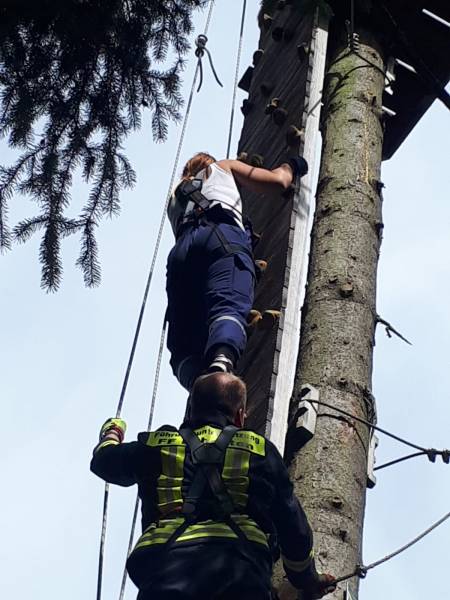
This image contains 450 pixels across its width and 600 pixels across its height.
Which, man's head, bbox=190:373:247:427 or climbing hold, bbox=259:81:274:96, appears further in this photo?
climbing hold, bbox=259:81:274:96

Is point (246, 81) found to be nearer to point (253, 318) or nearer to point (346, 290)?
point (253, 318)

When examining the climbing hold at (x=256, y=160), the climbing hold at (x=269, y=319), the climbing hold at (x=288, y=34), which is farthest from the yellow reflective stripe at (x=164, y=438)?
the climbing hold at (x=288, y=34)

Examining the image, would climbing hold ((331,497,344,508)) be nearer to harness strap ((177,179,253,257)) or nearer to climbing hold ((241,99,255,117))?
harness strap ((177,179,253,257))

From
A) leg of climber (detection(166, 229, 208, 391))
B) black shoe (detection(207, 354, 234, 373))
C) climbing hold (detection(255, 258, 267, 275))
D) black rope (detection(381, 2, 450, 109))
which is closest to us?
black shoe (detection(207, 354, 234, 373))

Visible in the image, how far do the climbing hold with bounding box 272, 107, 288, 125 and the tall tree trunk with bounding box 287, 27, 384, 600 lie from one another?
0.96 feet

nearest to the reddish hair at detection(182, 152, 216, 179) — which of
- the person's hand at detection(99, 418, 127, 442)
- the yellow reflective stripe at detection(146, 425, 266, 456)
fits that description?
the person's hand at detection(99, 418, 127, 442)

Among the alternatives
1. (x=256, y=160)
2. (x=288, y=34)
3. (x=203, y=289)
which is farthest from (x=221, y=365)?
(x=288, y=34)

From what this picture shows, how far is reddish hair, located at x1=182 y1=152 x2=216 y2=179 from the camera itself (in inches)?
245

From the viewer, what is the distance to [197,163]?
6262mm

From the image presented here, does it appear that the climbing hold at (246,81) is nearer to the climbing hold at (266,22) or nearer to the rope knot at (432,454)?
the climbing hold at (266,22)

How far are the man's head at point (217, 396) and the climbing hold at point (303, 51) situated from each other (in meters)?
2.72

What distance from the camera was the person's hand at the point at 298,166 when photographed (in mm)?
5984

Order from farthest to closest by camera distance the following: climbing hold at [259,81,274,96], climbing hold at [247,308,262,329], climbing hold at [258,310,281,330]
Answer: climbing hold at [259,81,274,96] → climbing hold at [247,308,262,329] → climbing hold at [258,310,281,330]

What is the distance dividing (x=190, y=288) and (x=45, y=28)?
133cm
